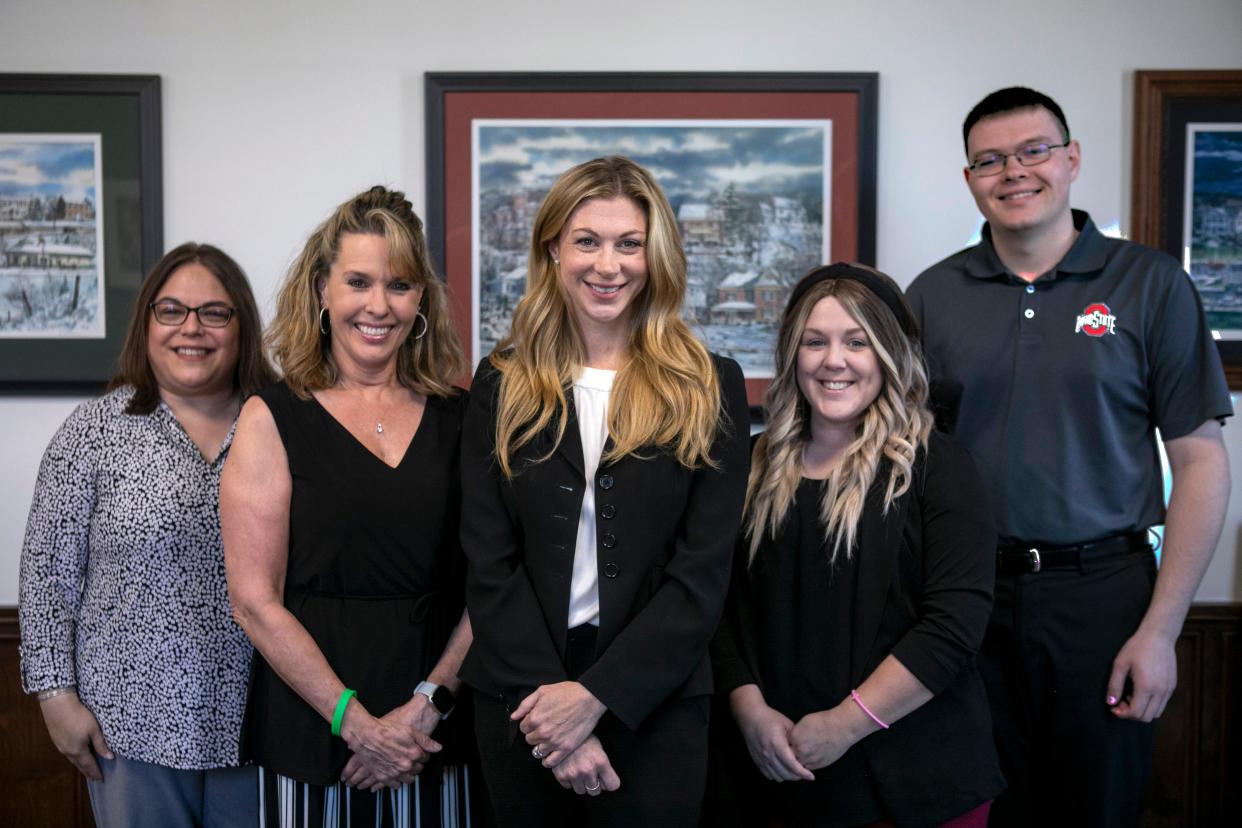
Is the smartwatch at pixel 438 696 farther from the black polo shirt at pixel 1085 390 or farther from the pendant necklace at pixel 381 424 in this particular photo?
the black polo shirt at pixel 1085 390

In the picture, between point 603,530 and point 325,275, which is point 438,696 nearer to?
point 603,530

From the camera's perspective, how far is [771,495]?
1865mm

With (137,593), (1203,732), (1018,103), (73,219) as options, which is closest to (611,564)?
(137,593)

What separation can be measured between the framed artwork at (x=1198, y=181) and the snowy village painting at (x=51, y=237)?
2.80 meters

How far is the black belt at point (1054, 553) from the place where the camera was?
6.79ft

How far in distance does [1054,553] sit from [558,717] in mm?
1102

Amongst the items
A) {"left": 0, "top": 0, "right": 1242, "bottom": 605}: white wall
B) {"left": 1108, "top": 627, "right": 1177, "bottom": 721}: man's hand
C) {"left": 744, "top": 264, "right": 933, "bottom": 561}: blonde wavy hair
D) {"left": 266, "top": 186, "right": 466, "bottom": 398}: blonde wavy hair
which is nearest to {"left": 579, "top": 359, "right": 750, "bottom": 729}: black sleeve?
{"left": 744, "top": 264, "right": 933, "bottom": 561}: blonde wavy hair

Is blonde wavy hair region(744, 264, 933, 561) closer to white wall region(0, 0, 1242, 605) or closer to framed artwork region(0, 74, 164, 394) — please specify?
white wall region(0, 0, 1242, 605)

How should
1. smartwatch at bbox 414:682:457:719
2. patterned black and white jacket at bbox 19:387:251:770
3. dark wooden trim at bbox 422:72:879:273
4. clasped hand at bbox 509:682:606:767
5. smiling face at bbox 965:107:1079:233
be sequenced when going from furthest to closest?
dark wooden trim at bbox 422:72:879:273
smiling face at bbox 965:107:1079:233
patterned black and white jacket at bbox 19:387:251:770
smartwatch at bbox 414:682:457:719
clasped hand at bbox 509:682:606:767

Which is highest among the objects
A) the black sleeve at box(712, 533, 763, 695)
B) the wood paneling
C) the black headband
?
the black headband

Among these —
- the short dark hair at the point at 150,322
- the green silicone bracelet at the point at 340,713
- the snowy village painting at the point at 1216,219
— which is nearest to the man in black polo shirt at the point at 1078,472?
the snowy village painting at the point at 1216,219

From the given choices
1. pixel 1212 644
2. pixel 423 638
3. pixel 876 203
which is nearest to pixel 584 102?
pixel 876 203

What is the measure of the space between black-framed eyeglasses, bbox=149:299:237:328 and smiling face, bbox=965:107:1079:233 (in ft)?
5.29

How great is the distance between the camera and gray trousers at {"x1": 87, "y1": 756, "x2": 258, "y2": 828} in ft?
6.38
